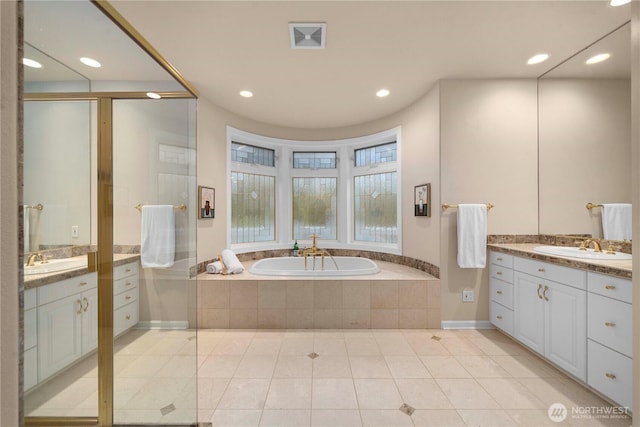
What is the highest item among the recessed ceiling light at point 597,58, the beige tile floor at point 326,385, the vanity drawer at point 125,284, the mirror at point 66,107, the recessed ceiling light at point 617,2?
the recessed ceiling light at point 617,2

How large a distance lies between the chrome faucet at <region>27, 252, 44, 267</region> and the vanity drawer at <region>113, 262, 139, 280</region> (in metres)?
0.46

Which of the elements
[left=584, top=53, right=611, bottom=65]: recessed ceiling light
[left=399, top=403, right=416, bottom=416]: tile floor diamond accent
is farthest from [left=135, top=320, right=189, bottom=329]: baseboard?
[left=584, top=53, right=611, bottom=65]: recessed ceiling light

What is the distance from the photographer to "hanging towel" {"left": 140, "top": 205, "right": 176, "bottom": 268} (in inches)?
64.2

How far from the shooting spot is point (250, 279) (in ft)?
8.77

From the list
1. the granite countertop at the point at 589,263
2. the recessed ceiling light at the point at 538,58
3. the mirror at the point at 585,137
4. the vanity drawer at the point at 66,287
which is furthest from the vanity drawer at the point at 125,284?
the recessed ceiling light at the point at 538,58

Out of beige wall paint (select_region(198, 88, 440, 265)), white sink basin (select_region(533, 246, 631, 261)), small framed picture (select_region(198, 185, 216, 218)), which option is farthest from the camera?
small framed picture (select_region(198, 185, 216, 218))

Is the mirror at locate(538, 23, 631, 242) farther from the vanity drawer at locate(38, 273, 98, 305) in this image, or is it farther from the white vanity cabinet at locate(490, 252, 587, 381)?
the vanity drawer at locate(38, 273, 98, 305)

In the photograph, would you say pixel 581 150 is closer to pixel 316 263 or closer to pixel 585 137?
pixel 585 137

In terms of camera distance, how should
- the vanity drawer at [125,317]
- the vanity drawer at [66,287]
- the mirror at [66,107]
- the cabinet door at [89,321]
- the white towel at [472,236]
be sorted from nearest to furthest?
the mirror at [66,107] < the vanity drawer at [66,287] < the cabinet door at [89,321] < the vanity drawer at [125,317] < the white towel at [472,236]

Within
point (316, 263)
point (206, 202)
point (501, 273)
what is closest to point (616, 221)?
point (501, 273)

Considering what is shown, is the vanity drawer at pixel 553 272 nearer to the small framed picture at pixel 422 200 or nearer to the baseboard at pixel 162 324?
the small framed picture at pixel 422 200

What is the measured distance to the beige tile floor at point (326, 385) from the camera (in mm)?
1403

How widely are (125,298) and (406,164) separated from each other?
9.87 ft

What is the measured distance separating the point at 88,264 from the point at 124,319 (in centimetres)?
39
